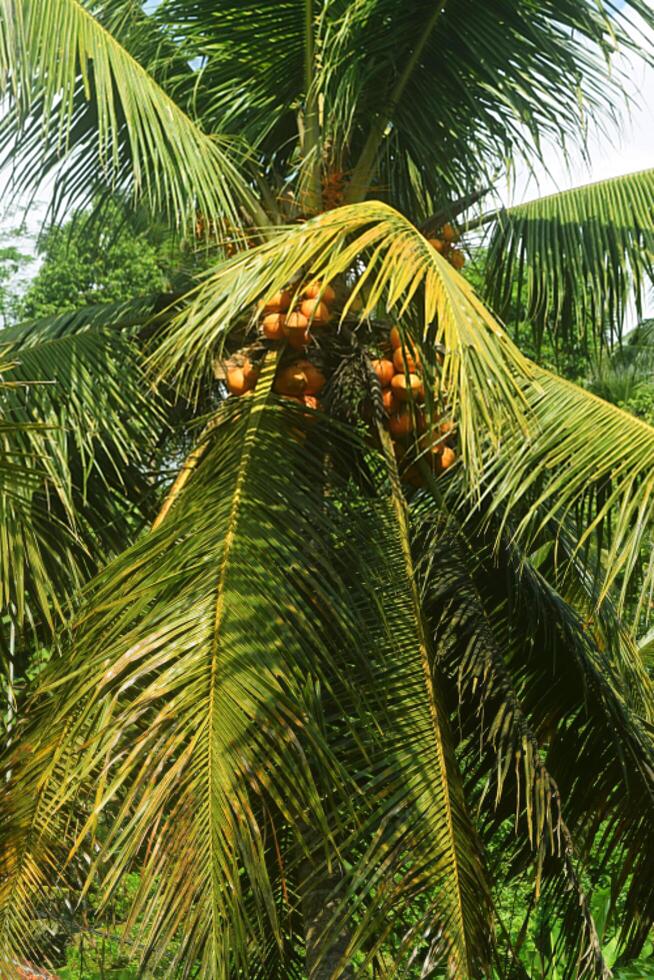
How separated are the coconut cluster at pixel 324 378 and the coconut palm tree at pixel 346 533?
0.06 ft

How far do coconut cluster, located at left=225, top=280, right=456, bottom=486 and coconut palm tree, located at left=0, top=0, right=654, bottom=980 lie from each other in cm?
2

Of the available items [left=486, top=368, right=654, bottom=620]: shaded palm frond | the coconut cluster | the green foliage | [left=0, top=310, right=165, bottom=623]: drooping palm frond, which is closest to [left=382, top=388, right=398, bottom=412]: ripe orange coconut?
the coconut cluster

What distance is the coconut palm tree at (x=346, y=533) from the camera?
309 cm

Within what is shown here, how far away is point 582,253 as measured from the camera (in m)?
5.14

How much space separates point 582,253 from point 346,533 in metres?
1.98

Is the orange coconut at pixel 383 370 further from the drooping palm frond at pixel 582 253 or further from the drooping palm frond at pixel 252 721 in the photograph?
the drooping palm frond at pixel 582 253

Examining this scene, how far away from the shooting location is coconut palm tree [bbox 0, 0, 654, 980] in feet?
10.2

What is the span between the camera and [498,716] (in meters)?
4.34

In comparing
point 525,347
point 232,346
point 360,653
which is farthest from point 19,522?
point 525,347

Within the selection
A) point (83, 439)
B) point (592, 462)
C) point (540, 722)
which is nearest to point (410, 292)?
point (592, 462)

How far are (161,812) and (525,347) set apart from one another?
44.7 ft

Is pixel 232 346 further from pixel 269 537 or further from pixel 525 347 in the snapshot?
pixel 525 347

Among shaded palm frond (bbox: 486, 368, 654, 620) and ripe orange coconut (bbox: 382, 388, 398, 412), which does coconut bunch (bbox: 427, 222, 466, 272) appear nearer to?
ripe orange coconut (bbox: 382, 388, 398, 412)

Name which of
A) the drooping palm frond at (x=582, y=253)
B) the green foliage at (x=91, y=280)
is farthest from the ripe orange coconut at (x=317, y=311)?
the green foliage at (x=91, y=280)
